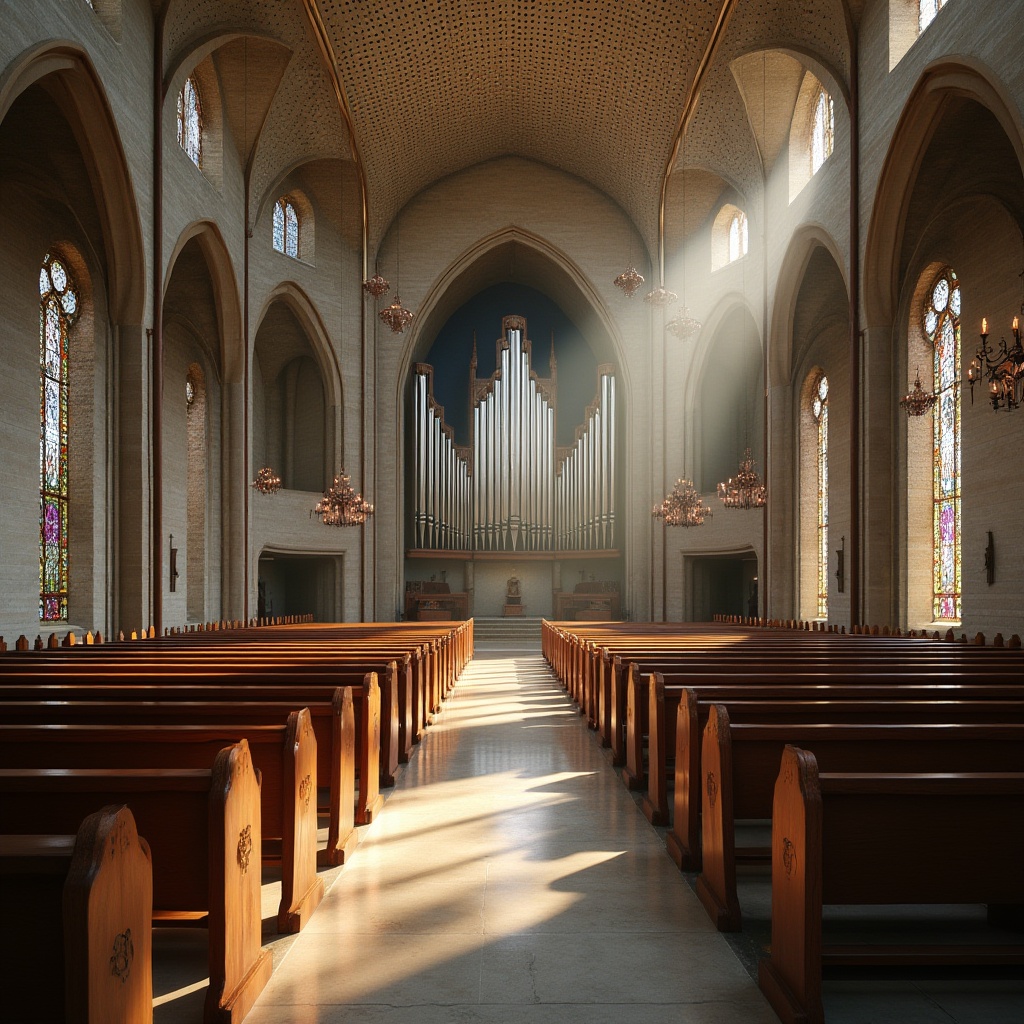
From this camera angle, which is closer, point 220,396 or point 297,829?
point 297,829

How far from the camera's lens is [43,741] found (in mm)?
3455

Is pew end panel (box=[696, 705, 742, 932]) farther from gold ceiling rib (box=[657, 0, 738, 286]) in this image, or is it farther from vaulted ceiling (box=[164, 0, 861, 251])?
gold ceiling rib (box=[657, 0, 738, 286])

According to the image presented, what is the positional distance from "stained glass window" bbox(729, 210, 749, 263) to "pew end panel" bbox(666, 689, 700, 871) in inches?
658

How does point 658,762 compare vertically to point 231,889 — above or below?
below

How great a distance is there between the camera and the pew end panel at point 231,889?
2.59m

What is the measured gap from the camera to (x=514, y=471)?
81.5 ft

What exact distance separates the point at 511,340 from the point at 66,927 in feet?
78.2

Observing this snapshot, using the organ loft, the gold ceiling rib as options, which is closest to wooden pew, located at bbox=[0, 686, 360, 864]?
the gold ceiling rib

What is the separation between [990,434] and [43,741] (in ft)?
35.6

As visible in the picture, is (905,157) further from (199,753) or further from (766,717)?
(199,753)

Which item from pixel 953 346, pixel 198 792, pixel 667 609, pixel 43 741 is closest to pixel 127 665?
pixel 43 741

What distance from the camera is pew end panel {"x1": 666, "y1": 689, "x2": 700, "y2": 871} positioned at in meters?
4.00

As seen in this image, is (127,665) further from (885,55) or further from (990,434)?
(885,55)

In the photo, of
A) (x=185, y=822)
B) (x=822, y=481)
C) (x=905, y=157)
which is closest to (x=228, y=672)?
(x=185, y=822)
